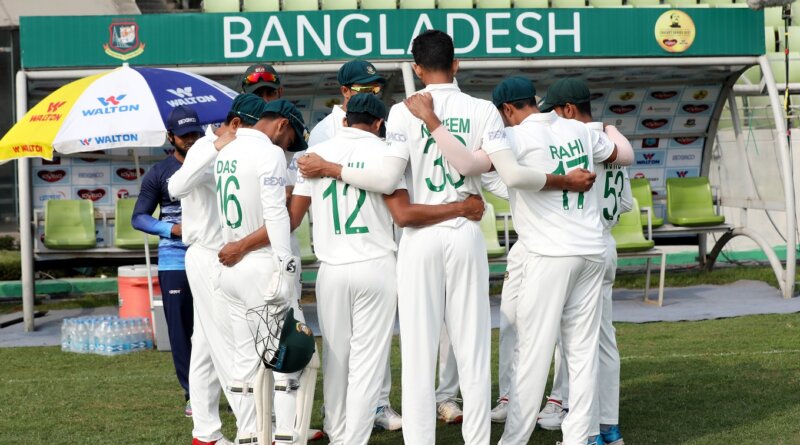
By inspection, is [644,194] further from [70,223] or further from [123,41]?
[70,223]

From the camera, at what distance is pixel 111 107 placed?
920 centimetres

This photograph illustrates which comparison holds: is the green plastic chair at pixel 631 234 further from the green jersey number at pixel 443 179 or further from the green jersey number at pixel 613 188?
the green jersey number at pixel 443 179

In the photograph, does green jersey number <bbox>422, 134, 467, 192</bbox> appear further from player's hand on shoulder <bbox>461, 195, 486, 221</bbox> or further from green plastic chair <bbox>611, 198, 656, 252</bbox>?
green plastic chair <bbox>611, 198, 656, 252</bbox>

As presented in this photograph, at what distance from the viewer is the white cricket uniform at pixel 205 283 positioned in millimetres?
6449

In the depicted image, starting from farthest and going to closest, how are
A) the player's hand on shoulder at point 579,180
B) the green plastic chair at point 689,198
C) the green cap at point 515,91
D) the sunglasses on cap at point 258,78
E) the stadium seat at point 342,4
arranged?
the stadium seat at point 342,4 → the green plastic chair at point 689,198 → the sunglasses on cap at point 258,78 → the green cap at point 515,91 → the player's hand on shoulder at point 579,180

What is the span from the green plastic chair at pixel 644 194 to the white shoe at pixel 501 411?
23.0 feet

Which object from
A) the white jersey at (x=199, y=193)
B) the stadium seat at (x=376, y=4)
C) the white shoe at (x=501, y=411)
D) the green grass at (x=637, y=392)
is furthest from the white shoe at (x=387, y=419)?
the stadium seat at (x=376, y=4)

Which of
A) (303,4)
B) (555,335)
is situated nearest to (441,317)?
(555,335)

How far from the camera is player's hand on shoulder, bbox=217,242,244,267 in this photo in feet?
19.9

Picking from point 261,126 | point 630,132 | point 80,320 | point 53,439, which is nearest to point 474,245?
point 261,126

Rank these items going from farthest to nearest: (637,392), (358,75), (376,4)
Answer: (376,4), (637,392), (358,75)

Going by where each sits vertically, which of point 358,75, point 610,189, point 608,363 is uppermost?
point 358,75

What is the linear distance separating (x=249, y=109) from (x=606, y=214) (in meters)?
2.17

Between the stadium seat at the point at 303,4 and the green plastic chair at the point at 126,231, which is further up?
the stadium seat at the point at 303,4
